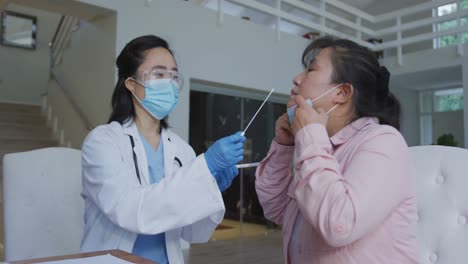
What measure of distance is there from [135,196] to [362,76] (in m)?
0.71

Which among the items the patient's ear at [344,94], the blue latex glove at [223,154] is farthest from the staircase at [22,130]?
the patient's ear at [344,94]

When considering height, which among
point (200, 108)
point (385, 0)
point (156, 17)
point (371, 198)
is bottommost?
point (371, 198)

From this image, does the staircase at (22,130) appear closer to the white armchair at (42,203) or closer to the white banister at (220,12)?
the white banister at (220,12)

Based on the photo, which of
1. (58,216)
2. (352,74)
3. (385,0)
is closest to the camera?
(352,74)

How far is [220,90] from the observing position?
4.80m

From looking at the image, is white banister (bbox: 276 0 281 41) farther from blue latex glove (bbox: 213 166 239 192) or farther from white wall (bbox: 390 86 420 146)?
blue latex glove (bbox: 213 166 239 192)

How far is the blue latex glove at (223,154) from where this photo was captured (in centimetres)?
113

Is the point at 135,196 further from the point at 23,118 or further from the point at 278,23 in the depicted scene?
the point at 23,118

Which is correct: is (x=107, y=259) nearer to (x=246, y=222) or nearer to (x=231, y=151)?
(x=231, y=151)

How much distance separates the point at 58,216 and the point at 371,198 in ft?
3.69


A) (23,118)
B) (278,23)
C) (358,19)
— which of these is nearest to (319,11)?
(278,23)

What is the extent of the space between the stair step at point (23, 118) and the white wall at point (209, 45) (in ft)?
7.33

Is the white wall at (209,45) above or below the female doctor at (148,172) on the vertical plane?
above

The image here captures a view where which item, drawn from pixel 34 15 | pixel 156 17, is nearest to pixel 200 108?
pixel 156 17
